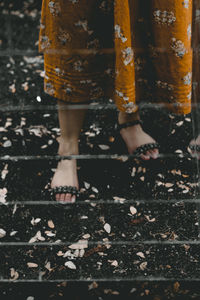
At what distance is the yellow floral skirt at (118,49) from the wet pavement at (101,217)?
7.7 inches

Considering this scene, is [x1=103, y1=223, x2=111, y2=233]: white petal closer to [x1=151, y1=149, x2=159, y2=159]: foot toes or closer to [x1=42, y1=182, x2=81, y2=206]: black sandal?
[x1=42, y1=182, x2=81, y2=206]: black sandal

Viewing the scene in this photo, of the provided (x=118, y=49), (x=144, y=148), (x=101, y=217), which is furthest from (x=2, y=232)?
(x=118, y=49)

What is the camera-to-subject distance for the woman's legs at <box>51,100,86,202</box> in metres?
1.69

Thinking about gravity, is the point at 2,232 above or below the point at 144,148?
below

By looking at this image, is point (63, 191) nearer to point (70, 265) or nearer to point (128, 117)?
point (70, 265)

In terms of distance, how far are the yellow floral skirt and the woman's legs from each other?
0.35 feet

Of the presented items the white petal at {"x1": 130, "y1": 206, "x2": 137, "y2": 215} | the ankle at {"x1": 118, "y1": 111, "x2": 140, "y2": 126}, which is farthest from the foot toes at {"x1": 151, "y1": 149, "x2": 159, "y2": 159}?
the white petal at {"x1": 130, "y1": 206, "x2": 137, "y2": 215}

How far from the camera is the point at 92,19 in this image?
1393 mm

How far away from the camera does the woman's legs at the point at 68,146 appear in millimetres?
1692

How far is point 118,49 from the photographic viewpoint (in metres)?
1.35

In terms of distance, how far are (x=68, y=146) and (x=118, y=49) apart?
0.57 metres

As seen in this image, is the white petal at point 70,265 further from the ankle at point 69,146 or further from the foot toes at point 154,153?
the foot toes at point 154,153

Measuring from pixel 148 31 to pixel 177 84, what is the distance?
0.73ft

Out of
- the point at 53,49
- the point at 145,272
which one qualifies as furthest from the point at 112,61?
the point at 145,272
